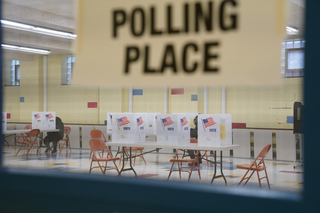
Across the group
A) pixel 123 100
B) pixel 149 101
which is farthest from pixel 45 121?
pixel 149 101

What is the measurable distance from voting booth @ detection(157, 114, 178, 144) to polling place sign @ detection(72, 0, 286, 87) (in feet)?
20.1

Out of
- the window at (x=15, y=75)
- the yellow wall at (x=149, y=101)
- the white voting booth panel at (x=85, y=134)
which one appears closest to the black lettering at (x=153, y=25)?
the yellow wall at (x=149, y=101)

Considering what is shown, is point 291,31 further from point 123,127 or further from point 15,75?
point 15,75

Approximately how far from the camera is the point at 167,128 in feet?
27.6

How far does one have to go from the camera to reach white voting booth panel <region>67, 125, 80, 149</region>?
15250mm

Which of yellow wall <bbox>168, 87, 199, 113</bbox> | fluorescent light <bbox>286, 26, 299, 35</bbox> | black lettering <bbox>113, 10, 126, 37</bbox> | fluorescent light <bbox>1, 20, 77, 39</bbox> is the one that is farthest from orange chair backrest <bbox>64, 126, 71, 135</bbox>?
black lettering <bbox>113, 10, 126, 37</bbox>

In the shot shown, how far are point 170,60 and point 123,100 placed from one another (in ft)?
44.7

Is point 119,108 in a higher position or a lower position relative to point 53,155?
higher

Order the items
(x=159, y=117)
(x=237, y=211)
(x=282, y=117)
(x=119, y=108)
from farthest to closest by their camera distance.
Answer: (x=119, y=108) → (x=282, y=117) → (x=159, y=117) → (x=237, y=211)

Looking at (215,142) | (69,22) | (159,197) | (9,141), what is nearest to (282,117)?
(215,142)

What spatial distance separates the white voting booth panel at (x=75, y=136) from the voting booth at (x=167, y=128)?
7362 mm

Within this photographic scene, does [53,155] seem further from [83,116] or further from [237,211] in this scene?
[237,211]

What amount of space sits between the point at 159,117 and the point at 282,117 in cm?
564

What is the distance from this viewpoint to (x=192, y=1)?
201 cm
